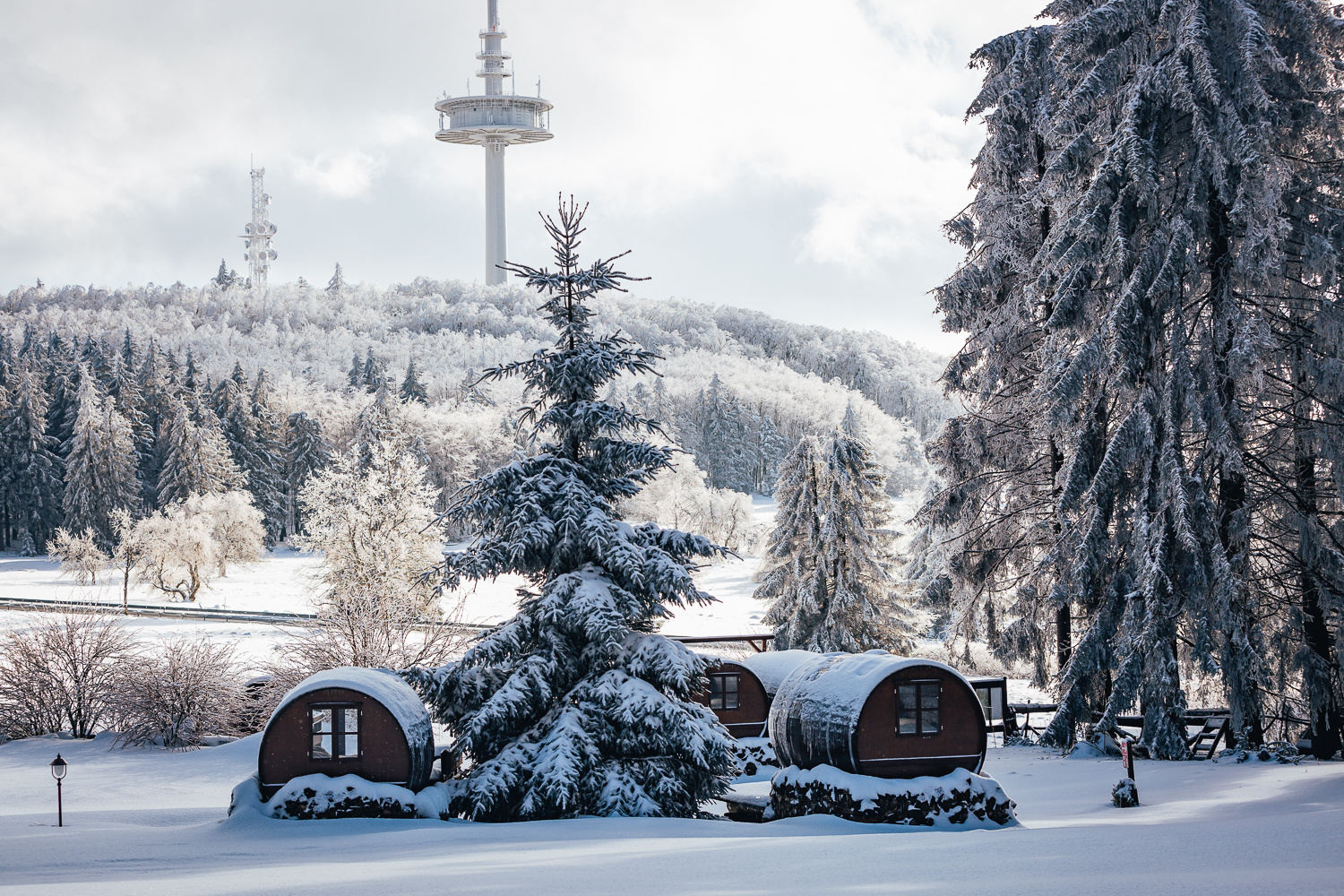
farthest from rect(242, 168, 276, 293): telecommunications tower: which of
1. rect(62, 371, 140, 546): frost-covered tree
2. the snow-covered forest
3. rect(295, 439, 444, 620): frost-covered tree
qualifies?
rect(295, 439, 444, 620): frost-covered tree

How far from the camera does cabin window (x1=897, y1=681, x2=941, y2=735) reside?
14961 millimetres

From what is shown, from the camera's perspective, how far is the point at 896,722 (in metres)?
14.9

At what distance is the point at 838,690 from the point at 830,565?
16.9 m

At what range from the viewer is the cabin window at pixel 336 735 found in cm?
1471

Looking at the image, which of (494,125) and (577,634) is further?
(494,125)

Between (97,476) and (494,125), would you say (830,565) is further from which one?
(494,125)

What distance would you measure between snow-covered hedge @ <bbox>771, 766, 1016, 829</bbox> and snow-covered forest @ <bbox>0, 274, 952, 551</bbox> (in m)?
6.64

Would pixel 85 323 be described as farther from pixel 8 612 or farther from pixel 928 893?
pixel 928 893

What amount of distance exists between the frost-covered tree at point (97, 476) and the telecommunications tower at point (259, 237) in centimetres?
10340

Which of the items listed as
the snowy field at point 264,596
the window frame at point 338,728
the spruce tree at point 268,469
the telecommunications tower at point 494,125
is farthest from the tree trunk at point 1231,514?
the telecommunications tower at point 494,125

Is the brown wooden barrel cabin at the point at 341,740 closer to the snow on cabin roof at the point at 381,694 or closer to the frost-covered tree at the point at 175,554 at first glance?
the snow on cabin roof at the point at 381,694

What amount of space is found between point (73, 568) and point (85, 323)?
117064mm

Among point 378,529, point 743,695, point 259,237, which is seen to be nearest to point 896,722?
point 743,695

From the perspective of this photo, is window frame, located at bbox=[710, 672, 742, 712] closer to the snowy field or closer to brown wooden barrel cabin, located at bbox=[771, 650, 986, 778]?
brown wooden barrel cabin, located at bbox=[771, 650, 986, 778]
